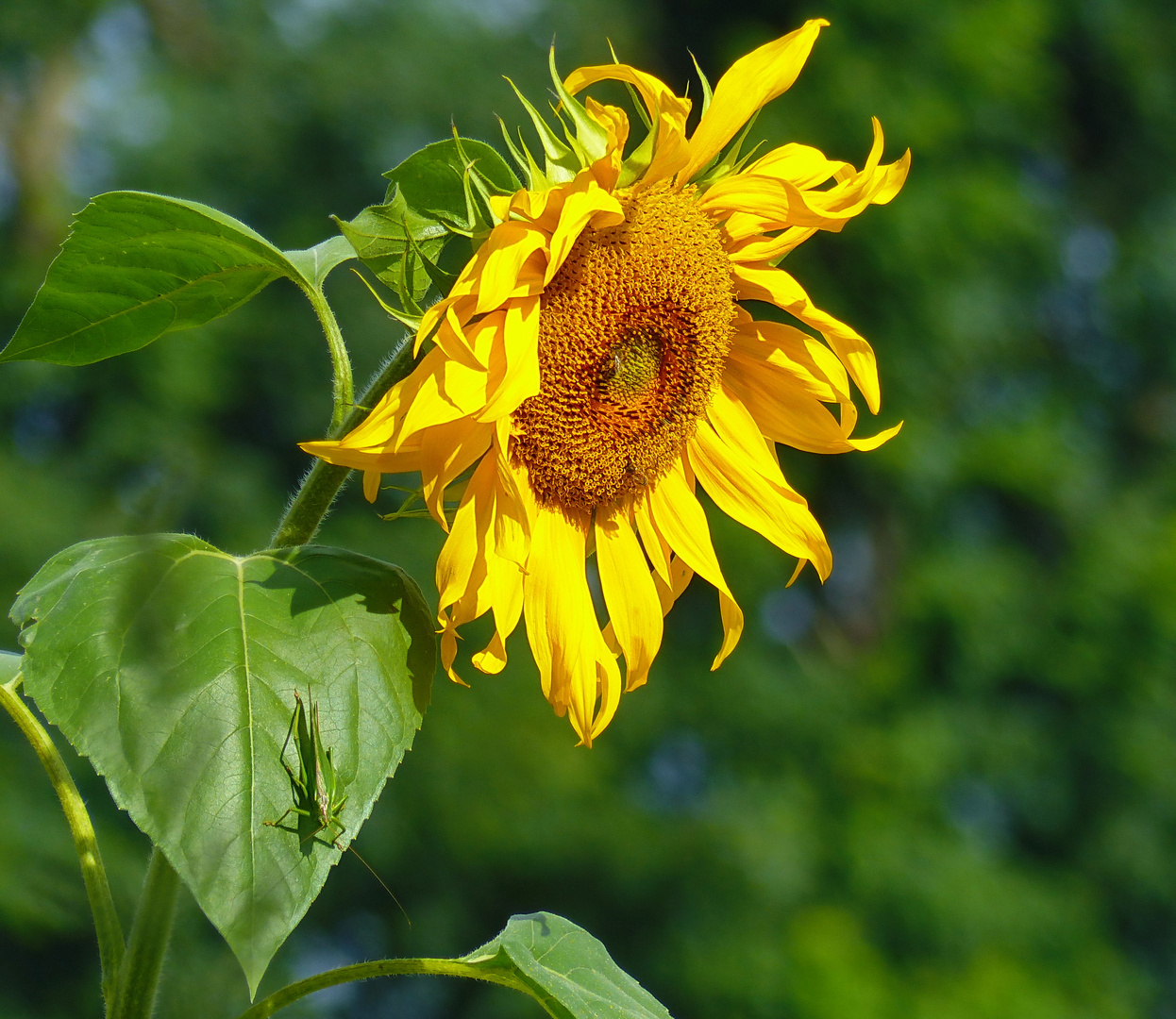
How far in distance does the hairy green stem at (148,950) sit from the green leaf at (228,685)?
14cm

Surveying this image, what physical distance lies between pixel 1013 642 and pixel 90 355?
8.88m

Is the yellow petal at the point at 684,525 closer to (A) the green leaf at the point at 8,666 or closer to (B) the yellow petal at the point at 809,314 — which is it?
(B) the yellow petal at the point at 809,314

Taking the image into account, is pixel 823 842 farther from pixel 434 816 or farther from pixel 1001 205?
pixel 1001 205

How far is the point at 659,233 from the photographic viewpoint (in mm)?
923

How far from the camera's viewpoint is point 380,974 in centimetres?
92

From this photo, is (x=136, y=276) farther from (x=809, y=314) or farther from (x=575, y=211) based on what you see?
(x=809, y=314)

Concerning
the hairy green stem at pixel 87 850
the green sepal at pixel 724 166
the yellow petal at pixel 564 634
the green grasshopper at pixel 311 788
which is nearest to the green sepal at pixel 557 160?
the green sepal at pixel 724 166

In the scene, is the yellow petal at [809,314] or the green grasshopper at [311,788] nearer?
the green grasshopper at [311,788]

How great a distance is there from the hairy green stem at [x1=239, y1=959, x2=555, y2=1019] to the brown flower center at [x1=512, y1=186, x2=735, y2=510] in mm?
314

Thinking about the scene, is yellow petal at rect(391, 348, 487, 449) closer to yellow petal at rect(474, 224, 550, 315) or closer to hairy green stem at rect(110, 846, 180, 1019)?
yellow petal at rect(474, 224, 550, 315)

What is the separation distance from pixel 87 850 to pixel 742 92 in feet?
2.09

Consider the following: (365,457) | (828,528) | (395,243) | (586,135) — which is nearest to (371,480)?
(365,457)

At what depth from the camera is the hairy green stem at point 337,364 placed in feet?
2.82

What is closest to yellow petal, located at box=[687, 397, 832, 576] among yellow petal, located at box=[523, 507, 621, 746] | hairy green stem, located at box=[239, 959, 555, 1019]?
yellow petal, located at box=[523, 507, 621, 746]
